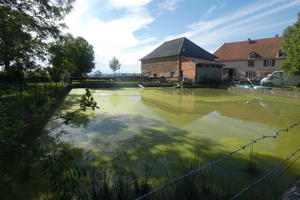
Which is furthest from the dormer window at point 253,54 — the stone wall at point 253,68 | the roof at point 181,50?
the roof at point 181,50

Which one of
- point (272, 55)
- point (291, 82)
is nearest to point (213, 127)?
point (291, 82)

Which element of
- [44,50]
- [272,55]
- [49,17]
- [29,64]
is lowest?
[29,64]

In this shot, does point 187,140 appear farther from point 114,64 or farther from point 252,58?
point 114,64

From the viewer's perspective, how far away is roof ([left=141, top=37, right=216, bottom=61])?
27.5 meters

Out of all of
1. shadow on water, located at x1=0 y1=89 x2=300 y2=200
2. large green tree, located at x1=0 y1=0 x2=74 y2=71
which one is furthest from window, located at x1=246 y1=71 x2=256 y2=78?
large green tree, located at x1=0 y1=0 x2=74 y2=71

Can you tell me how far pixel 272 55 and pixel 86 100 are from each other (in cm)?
3306

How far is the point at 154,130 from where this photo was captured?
16.4 ft

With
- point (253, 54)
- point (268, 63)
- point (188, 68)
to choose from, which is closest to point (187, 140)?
point (188, 68)

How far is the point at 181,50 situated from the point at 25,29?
23.0 meters

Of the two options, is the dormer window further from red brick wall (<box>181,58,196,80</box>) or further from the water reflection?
the water reflection

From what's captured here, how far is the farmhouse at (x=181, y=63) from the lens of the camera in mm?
22719

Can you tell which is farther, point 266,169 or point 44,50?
point 44,50

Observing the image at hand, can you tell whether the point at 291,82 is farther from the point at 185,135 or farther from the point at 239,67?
the point at 185,135

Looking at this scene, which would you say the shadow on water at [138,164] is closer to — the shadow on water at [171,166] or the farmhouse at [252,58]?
the shadow on water at [171,166]
